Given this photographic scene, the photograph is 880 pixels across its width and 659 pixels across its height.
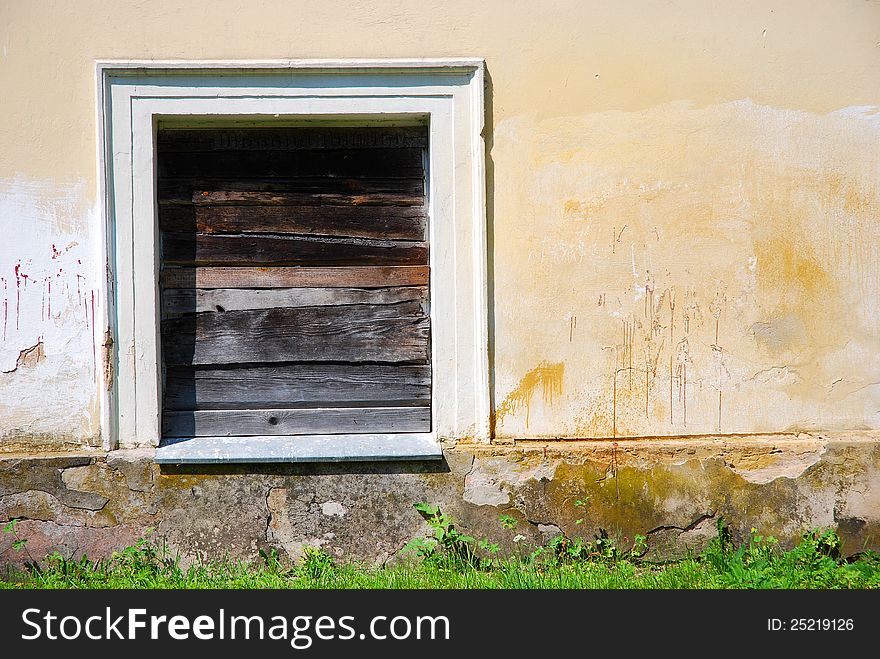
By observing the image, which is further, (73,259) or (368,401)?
(368,401)

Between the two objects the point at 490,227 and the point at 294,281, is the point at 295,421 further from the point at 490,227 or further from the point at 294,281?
the point at 490,227

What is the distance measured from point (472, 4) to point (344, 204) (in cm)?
111

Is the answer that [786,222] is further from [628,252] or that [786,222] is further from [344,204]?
[344,204]

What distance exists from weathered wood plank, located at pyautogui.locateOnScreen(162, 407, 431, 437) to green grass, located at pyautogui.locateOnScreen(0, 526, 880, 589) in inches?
22.4

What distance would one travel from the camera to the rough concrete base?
3662 millimetres

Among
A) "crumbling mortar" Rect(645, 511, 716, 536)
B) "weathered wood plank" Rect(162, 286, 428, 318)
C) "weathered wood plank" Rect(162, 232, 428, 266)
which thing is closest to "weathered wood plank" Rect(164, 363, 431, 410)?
"weathered wood plank" Rect(162, 286, 428, 318)

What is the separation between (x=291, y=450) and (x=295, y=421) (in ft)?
0.69

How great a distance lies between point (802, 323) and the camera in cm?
388

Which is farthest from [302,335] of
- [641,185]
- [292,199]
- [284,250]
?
[641,185]

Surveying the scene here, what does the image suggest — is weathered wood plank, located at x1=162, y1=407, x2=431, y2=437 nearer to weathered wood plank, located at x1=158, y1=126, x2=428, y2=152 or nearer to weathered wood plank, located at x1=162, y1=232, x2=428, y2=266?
weathered wood plank, located at x1=162, y1=232, x2=428, y2=266

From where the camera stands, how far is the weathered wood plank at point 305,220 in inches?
151

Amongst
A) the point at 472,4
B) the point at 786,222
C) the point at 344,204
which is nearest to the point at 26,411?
the point at 344,204

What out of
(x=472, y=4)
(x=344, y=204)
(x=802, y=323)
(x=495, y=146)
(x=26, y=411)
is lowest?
(x=26, y=411)

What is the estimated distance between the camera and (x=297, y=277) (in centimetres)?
389
